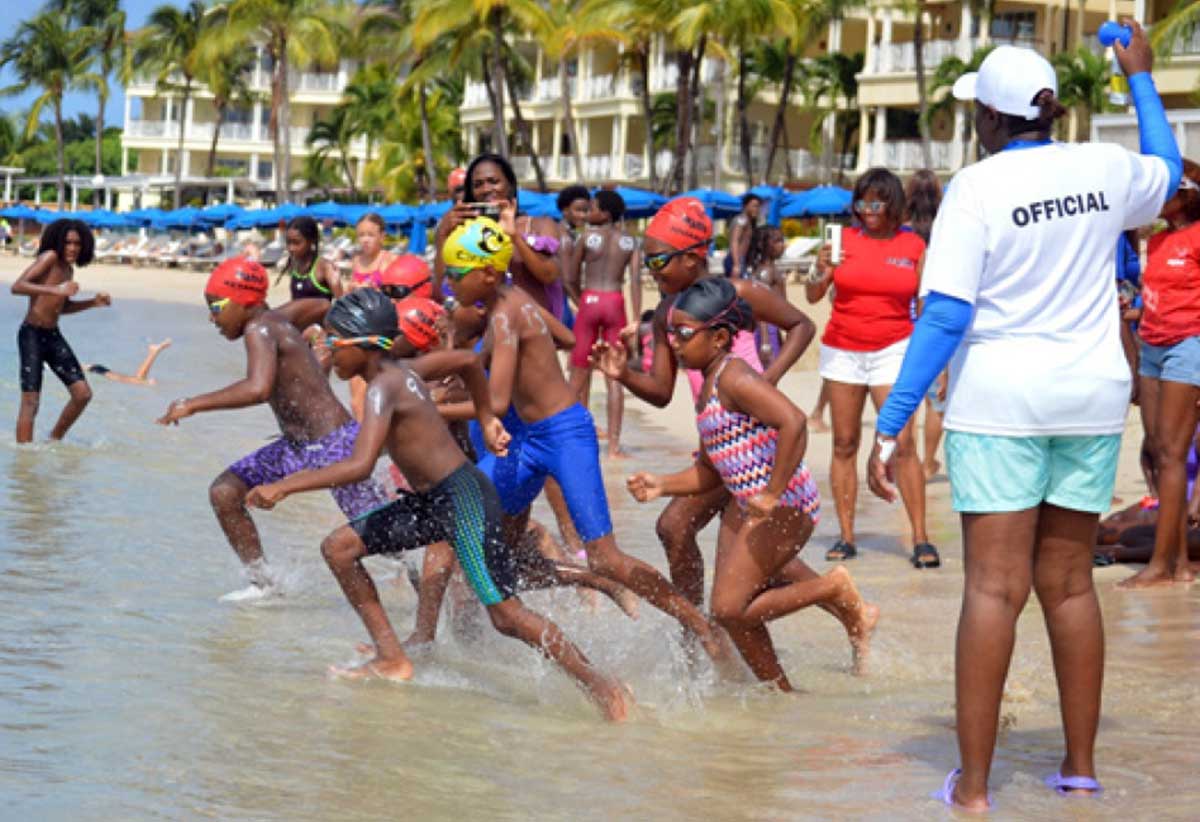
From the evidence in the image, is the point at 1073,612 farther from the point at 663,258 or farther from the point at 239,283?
the point at 239,283

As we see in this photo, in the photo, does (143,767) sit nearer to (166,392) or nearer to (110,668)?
(110,668)

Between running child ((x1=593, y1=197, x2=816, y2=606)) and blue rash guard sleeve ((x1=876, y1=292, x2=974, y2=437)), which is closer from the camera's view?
blue rash guard sleeve ((x1=876, y1=292, x2=974, y2=437))

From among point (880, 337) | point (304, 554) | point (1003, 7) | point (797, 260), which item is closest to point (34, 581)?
point (304, 554)

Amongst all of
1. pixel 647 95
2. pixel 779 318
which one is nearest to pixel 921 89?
pixel 647 95

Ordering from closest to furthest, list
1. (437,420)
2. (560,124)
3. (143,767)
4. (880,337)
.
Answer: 1. (143,767)
2. (437,420)
3. (880,337)
4. (560,124)

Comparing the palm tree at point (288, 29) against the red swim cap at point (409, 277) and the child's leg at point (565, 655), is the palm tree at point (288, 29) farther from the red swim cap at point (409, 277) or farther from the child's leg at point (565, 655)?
the child's leg at point (565, 655)

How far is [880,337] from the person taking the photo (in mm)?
8789

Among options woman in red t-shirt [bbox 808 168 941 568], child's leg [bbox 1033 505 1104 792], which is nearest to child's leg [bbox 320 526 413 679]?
child's leg [bbox 1033 505 1104 792]

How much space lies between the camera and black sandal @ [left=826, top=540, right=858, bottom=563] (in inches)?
360

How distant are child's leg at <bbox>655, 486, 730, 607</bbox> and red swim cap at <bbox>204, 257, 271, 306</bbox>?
7.36 feet

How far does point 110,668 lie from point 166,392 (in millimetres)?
13129

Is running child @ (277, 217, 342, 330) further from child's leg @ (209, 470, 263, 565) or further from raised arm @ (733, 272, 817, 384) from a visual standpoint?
raised arm @ (733, 272, 817, 384)

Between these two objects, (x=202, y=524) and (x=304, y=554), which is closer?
(x=304, y=554)

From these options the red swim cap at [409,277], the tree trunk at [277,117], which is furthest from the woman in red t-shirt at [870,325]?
the tree trunk at [277,117]
